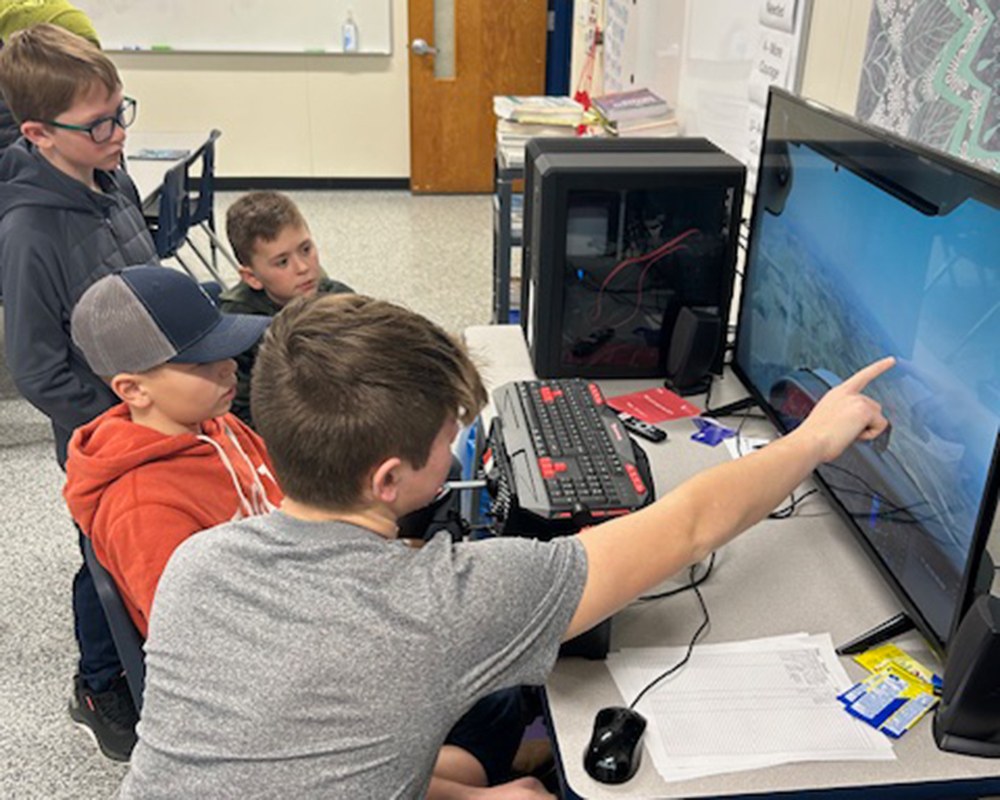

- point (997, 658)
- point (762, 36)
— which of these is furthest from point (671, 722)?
point (762, 36)

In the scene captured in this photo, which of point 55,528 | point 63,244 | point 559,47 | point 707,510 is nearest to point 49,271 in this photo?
point 63,244

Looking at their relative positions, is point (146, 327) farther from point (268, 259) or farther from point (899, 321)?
point (899, 321)

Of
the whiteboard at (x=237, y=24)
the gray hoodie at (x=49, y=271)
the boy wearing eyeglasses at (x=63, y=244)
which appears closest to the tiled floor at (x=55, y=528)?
the boy wearing eyeglasses at (x=63, y=244)

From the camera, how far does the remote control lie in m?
1.74

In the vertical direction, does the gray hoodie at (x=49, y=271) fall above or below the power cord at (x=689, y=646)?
above

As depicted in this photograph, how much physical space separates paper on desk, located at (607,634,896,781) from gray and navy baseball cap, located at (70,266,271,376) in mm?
760

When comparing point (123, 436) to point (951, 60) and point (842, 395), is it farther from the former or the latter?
point (951, 60)

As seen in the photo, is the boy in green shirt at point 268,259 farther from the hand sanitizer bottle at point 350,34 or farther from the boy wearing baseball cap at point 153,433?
the hand sanitizer bottle at point 350,34

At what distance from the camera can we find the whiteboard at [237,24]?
5969 millimetres

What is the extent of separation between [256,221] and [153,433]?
0.99m

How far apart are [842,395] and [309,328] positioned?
71cm

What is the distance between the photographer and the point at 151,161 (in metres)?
4.11

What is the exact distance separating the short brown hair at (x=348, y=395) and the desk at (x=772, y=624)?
37 centimetres

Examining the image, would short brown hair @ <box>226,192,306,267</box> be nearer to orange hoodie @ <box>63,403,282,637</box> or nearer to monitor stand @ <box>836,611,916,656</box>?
orange hoodie @ <box>63,403,282,637</box>
